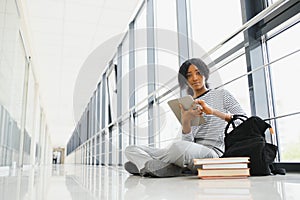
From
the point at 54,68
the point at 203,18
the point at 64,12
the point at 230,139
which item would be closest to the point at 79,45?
the point at 64,12

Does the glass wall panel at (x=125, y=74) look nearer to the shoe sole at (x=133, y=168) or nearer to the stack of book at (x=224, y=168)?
the shoe sole at (x=133, y=168)

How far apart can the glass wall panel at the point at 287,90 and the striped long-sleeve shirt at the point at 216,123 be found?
0.59 ft

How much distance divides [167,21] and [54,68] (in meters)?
2.38

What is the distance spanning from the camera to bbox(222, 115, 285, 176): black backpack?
3.08 ft

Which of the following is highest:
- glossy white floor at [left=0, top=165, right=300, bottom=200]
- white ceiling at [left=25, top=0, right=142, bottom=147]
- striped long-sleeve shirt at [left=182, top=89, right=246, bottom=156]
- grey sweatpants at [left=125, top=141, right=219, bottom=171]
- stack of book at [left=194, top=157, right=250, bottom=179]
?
white ceiling at [left=25, top=0, right=142, bottom=147]

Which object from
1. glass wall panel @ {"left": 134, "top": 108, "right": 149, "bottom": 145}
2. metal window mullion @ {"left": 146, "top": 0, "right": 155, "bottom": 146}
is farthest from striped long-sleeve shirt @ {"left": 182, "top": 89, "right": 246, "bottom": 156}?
metal window mullion @ {"left": 146, "top": 0, "right": 155, "bottom": 146}

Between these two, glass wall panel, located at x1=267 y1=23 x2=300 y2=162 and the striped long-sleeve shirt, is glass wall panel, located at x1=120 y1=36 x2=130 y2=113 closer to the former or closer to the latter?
the striped long-sleeve shirt

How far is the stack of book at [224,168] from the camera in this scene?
907 millimetres

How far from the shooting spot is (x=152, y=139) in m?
2.33

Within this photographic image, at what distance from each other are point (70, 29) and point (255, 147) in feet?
8.80

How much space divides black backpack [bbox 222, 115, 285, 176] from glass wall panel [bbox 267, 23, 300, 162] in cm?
15

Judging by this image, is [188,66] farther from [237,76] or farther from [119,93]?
[119,93]

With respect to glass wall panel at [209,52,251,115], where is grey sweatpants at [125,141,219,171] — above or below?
below

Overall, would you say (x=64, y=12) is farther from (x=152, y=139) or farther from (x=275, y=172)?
(x=275, y=172)
